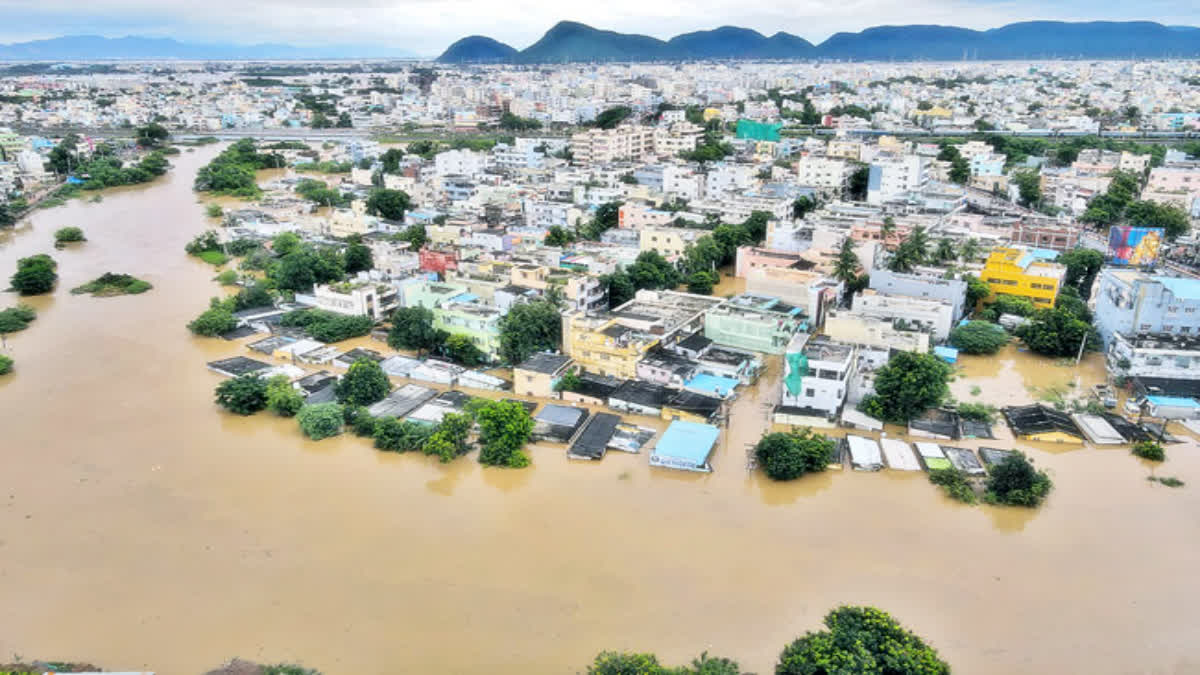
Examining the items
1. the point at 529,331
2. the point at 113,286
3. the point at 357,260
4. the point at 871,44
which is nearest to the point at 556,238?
the point at 357,260

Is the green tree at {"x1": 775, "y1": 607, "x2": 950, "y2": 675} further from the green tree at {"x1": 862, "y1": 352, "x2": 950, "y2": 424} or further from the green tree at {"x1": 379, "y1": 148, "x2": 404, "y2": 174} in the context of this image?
the green tree at {"x1": 379, "y1": 148, "x2": 404, "y2": 174}

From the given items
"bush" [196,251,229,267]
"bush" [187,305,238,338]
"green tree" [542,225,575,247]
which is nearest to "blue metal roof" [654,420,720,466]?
"bush" [187,305,238,338]

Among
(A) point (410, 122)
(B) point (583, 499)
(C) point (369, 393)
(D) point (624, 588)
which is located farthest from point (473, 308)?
(A) point (410, 122)

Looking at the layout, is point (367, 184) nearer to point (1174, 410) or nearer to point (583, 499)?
point (583, 499)

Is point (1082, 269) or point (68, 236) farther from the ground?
point (1082, 269)

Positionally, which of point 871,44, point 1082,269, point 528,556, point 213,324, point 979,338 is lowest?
point 528,556

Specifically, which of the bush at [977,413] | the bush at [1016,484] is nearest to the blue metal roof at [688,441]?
the bush at [1016,484]

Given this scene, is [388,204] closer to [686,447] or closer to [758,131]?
[686,447]

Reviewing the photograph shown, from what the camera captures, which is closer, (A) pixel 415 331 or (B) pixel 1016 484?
(B) pixel 1016 484
